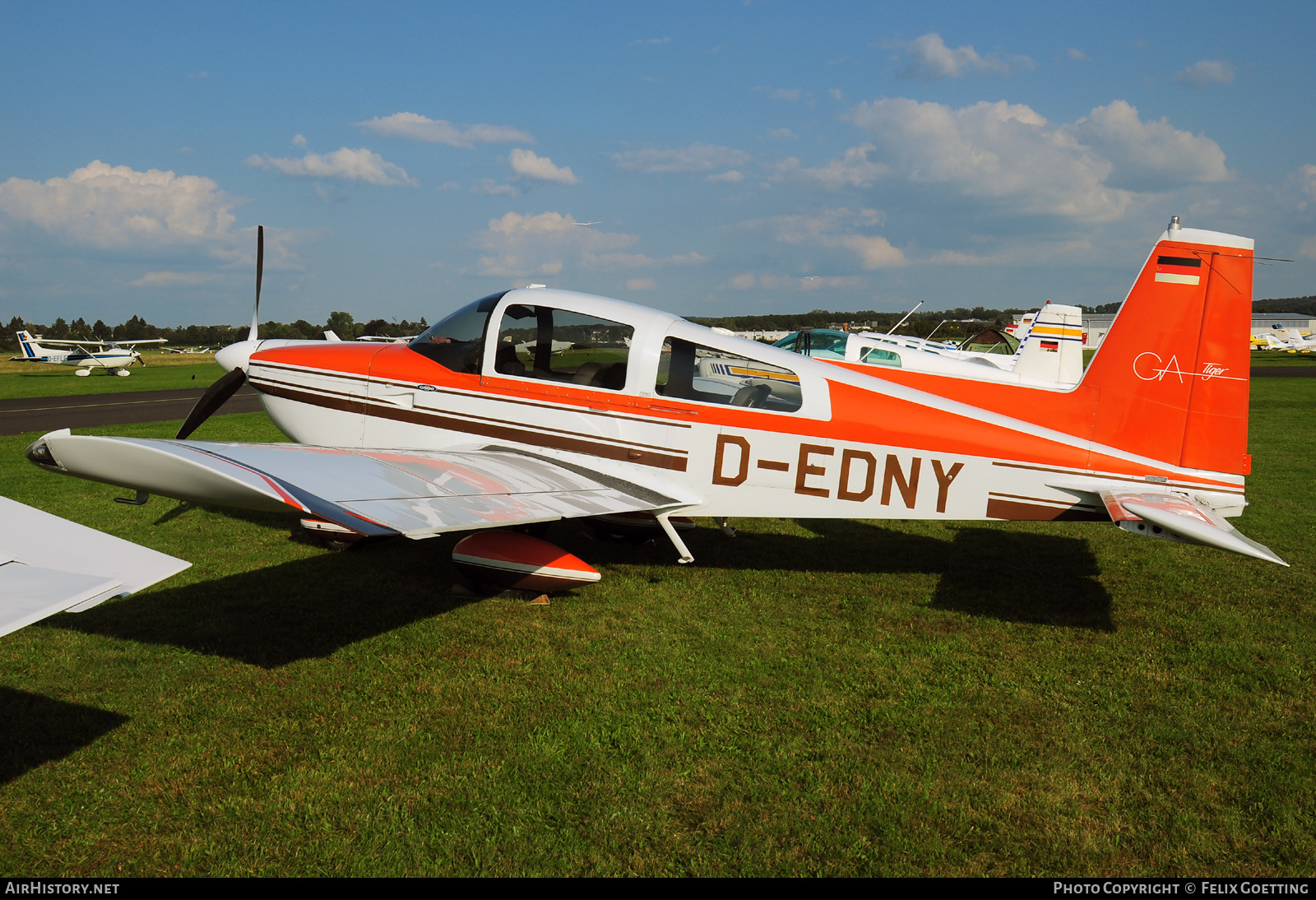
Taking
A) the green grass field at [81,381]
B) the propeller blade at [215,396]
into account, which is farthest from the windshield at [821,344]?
the green grass field at [81,381]

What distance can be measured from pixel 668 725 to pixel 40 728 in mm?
2877

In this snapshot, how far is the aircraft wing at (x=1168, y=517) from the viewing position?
12.3 ft

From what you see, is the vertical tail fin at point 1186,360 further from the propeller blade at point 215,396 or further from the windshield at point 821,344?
the windshield at point 821,344

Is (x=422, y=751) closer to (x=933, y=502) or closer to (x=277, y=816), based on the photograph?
(x=277, y=816)

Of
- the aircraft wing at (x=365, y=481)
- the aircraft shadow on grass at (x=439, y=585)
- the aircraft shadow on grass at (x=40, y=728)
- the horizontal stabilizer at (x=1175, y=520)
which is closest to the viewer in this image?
the aircraft wing at (x=365, y=481)

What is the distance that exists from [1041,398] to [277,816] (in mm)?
5400

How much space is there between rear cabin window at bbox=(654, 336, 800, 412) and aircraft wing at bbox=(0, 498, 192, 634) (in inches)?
→ 139

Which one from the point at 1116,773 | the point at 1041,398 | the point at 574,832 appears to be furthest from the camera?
the point at 1041,398

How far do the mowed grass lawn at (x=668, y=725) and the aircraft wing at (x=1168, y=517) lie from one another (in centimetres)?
84

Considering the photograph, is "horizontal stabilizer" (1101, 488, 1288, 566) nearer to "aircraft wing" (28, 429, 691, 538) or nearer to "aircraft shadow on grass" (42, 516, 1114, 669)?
"aircraft shadow on grass" (42, 516, 1114, 669)

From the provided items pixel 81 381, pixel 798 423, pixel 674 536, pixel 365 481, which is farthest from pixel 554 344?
pixel 81 381

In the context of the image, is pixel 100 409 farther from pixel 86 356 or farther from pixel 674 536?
pixel 86 356

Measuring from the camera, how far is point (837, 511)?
5293 millimetres
